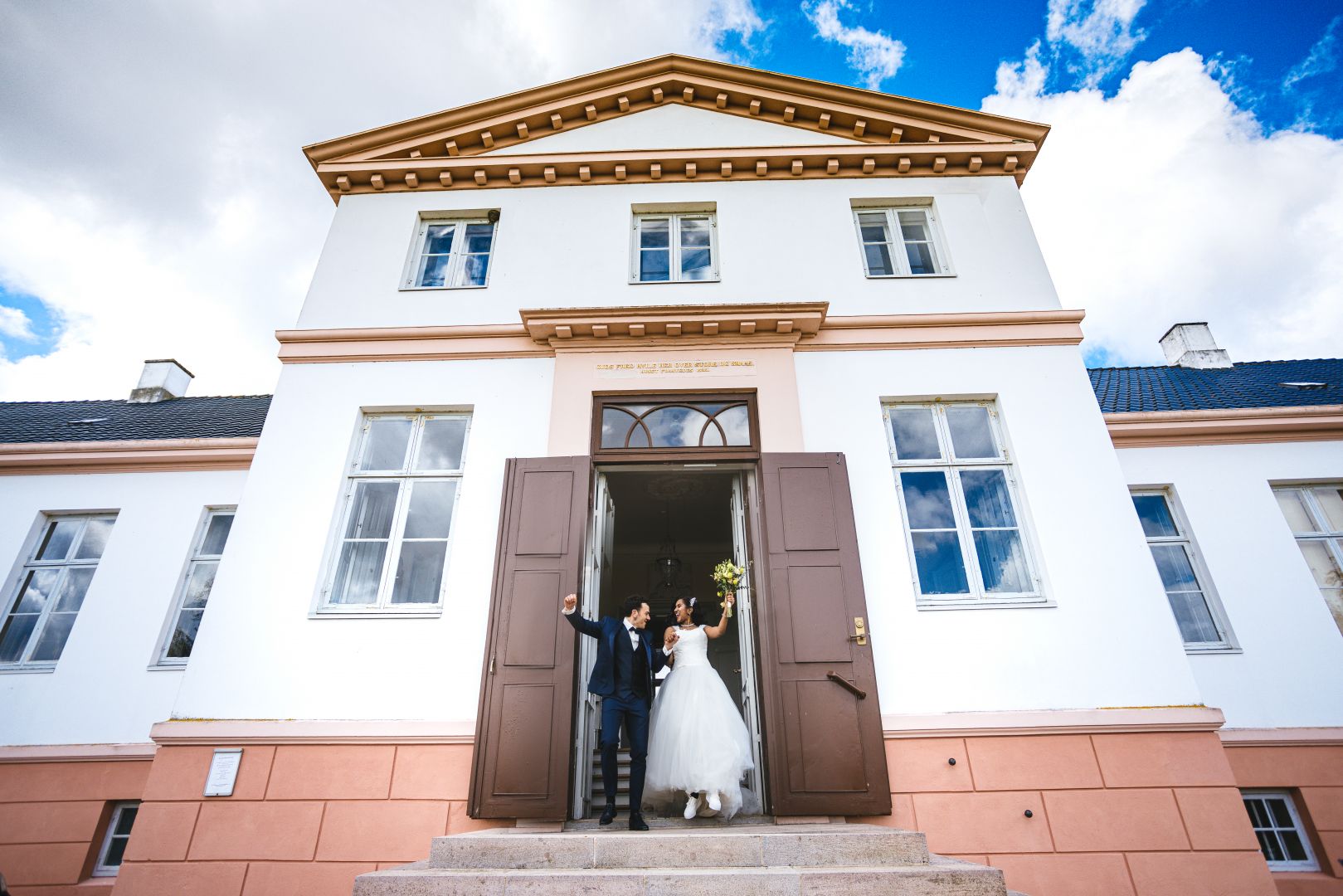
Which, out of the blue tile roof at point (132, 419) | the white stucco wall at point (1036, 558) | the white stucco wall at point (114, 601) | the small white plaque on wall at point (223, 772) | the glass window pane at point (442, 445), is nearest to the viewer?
the small white plaque on wall at point (223, 772)

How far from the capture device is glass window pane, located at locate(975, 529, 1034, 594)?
6242mm

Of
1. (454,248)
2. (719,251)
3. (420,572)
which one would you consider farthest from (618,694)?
(454,248)

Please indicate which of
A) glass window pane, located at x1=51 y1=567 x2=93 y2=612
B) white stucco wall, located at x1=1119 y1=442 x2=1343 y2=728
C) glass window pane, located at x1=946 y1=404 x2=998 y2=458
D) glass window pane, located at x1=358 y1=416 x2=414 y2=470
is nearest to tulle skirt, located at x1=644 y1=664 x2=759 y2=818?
glass window pane, located at x1=946 y1=404 x2=998 y2=458

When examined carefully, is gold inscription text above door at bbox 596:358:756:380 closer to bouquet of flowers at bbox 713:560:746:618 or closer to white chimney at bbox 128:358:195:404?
bouquet of flowers at bbox 713:560:746:618

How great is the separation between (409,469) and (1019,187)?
339 inches

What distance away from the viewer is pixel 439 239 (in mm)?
8656

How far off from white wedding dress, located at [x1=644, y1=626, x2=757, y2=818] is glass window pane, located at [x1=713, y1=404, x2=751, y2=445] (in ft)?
6.75

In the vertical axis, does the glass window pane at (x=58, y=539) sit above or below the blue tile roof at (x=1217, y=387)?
below

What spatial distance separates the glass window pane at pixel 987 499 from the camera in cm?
653

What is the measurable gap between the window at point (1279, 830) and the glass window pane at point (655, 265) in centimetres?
814

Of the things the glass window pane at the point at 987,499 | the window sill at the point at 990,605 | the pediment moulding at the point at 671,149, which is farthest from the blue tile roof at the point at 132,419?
the glass window pane at the point at 987,499

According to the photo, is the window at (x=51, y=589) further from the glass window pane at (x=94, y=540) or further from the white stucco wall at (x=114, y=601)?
the white stucco wall at (x=114, y=601)

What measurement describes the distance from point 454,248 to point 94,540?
5914 mm

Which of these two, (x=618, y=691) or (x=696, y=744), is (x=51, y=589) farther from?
(x=696, y=744)
